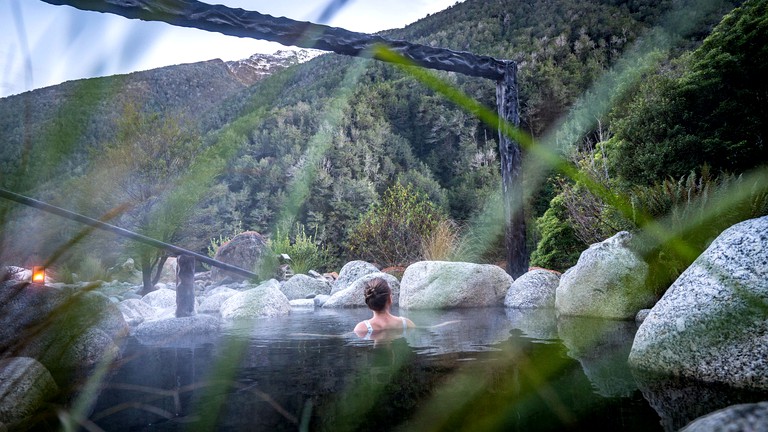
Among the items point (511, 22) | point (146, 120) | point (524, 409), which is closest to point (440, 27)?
point (511, 22)

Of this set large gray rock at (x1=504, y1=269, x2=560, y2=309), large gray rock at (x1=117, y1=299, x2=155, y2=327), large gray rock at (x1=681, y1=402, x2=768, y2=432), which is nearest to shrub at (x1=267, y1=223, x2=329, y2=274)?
large gray rock at (x1=117, y1=299, x2=155, y2=327)

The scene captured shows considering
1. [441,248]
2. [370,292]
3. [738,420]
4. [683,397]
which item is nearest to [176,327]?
[370,292]

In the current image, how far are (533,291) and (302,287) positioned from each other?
4.51m

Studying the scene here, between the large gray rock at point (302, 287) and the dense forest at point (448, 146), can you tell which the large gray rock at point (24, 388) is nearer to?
the dense forest at point (448, 146)

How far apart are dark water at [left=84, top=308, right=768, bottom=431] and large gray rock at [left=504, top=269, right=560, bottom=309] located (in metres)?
2.43

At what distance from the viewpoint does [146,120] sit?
15.3 metres

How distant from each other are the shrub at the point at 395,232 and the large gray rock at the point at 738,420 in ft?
32.9

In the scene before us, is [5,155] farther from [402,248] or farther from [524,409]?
[402,248]

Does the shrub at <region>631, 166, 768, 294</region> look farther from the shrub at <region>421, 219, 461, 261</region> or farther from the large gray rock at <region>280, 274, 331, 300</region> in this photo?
the large gray rock at <region>280, 274, 331, 300</region>

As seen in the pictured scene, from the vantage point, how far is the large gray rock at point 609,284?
5188 millimetres

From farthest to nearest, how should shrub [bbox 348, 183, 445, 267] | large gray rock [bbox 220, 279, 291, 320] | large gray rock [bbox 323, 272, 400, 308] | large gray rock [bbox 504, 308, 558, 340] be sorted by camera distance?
shrub [bbox 348, 183, 445, 267], large gray rock [bbox 323, 272, 400, 308], large gray rock [bbox 220, 279, 291, 320], large gray rock [bbox 504, 308, 558, 340]

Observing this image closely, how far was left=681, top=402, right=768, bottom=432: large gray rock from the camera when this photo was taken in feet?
4.11

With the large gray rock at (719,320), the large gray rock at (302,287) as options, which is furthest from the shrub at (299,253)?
the large gray rock at (719,320)

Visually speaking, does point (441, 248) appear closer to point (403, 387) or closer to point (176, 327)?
point (176, 327)
